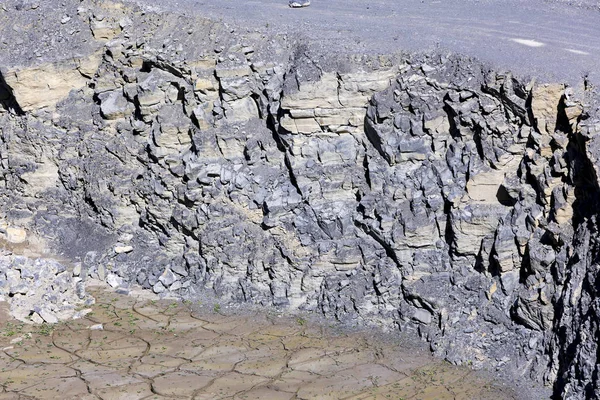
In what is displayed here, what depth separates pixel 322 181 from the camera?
15500mm

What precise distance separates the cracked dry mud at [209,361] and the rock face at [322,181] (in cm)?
54

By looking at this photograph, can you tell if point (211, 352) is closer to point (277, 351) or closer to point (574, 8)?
point (277, 351)

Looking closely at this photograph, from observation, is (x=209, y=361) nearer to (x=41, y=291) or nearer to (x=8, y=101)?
(x=41, y=291)

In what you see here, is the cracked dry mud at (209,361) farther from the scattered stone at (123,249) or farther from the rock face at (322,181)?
the scattered stone at (123,249)

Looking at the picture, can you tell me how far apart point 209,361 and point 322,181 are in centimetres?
337

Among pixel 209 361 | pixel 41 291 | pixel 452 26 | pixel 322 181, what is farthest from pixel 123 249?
pixel 452 26

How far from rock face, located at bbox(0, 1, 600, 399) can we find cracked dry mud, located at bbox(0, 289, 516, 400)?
1.78 feet

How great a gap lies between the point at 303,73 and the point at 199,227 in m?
3.25

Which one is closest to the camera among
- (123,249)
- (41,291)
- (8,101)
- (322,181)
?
(322,181)

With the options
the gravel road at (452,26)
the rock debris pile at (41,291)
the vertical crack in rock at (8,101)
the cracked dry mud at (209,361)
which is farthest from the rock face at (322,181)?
the rock debris pile at (41,291)

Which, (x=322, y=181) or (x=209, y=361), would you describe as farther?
(x=322, y=181)

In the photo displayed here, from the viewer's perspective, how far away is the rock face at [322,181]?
45.9ft

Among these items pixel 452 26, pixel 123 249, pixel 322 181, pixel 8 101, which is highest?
pixel 452 26

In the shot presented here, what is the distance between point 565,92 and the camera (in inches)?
538
